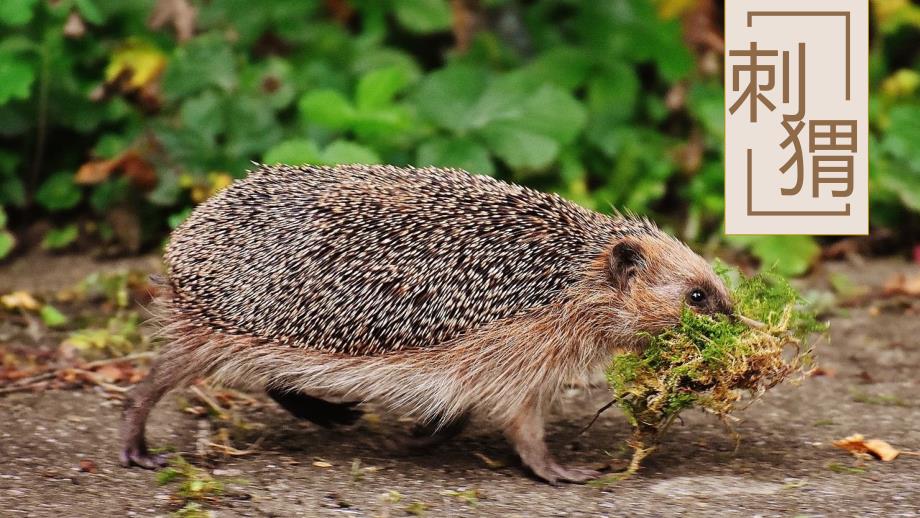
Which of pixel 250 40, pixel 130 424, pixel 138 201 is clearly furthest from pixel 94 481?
pixel 250 40

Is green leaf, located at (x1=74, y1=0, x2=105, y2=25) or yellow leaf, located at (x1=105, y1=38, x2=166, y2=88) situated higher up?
green leaf, located at (x1=74, y1=0, x2=105, y2=25)

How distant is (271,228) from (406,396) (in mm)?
990

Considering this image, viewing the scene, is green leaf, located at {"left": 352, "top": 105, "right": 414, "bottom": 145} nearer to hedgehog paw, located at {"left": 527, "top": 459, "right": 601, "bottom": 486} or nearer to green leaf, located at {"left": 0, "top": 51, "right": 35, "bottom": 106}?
green leaf, located at {"left": 0, "top": 51, "right": 35, "bottom": 106}

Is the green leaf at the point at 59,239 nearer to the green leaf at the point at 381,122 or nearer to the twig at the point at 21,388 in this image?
the green leaf at the point at 381,122

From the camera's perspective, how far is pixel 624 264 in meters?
5.59

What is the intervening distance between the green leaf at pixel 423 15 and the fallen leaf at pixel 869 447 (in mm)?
4970

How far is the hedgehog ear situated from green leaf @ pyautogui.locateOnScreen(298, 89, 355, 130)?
3.28 m

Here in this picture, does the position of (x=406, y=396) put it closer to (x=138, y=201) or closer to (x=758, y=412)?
(x=758, y=412)

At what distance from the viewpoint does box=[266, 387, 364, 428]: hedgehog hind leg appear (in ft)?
19.9

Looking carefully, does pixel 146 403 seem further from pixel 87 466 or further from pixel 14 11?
pixel 14 11

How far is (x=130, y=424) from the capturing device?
559 cm

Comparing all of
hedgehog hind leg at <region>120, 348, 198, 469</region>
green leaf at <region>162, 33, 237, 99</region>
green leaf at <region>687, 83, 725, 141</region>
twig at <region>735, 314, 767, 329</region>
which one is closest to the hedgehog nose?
twig at <region>735, 314, 767, 329</region>

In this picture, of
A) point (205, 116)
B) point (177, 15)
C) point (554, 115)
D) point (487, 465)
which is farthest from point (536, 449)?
point (177, 15)

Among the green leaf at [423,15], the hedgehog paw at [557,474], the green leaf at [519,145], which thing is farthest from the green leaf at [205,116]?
the hedgehog paw at [557,474]
